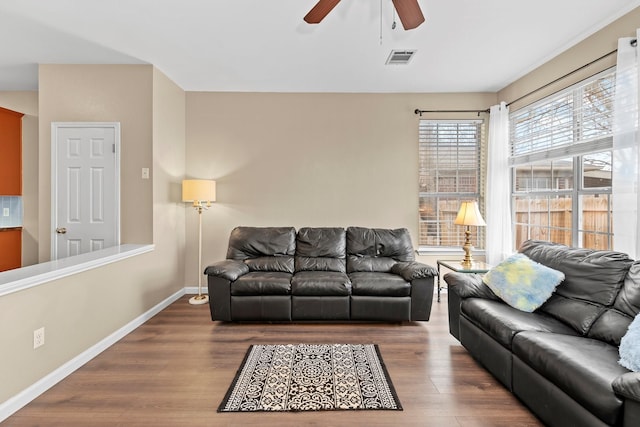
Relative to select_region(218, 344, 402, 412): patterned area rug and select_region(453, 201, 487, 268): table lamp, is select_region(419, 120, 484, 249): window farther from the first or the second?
select_region(218, 344, 402, 412): patterned area rug

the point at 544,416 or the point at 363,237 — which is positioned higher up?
the point at 363,237

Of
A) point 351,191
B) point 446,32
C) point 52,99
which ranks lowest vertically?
point 351,191

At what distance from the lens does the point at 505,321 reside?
7.34 ft

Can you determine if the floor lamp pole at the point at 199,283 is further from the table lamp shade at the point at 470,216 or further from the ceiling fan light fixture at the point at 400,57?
the table lamp shade at the point at 470,216

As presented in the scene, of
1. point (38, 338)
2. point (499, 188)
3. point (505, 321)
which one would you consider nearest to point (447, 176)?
point (499, 188)

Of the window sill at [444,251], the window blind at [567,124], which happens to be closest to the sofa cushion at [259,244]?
the window sill at [444,251]

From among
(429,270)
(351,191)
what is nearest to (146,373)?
(429,270)

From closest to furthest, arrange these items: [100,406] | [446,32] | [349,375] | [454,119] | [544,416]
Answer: [544,416] → [100,406] → [349,375] → [446,32] → [454,119]

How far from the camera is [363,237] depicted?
4.08m

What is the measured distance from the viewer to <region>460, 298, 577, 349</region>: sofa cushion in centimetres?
215

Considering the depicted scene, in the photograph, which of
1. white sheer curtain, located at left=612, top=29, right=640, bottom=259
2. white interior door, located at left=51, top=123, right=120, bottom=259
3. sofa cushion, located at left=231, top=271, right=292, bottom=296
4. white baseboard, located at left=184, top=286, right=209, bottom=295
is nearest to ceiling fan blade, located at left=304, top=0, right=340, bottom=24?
white sheer curtain, located at left=612, top=29, right=640, bottom=259

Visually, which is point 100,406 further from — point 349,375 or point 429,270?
point 429,270

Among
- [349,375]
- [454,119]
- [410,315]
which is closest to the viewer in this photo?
[349,375]

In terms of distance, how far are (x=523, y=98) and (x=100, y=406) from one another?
198 inches
